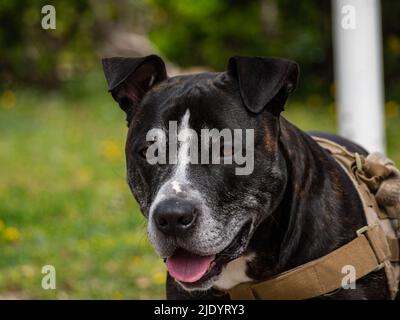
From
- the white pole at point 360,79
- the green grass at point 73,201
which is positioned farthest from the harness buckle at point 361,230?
the white pole at point 360,79

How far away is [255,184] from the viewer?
308 cm

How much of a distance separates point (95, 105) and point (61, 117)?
2.42 feet

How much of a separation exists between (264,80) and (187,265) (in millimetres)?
799

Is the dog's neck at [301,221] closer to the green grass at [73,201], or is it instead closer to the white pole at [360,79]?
the green grass at [73,201]

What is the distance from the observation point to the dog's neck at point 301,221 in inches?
125

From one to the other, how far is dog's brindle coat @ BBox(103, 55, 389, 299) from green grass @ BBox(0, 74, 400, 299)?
119 centimetres

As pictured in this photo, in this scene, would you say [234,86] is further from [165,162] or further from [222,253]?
[222,253]

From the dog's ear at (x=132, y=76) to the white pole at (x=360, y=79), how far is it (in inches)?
96.1

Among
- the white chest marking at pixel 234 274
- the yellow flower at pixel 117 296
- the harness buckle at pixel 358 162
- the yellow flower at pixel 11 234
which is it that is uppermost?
the harness buckle at pixel 358 162

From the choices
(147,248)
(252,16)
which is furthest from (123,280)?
(252,16)

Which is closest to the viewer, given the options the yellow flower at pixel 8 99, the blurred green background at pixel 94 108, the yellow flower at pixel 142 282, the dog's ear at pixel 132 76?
the dog's ear at pixel 132 76

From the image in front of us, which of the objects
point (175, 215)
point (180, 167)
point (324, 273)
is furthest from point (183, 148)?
point (324, 273)

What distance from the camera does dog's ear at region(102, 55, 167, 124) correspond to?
339cm

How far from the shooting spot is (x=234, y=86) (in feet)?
10.7
